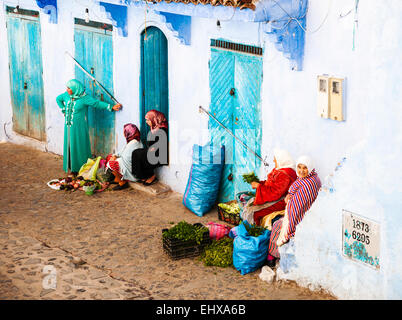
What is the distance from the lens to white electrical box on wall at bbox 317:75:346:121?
26.8 ft

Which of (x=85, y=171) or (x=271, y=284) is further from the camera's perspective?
(x=85, y=171)

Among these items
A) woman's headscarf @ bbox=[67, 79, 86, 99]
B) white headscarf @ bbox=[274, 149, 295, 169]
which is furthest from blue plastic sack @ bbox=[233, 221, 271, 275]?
woman's headscarf @ bbox=[67, 79, 86, 99]

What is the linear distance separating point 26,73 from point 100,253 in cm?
635

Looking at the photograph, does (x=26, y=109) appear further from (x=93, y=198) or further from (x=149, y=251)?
(x=149, y=251)

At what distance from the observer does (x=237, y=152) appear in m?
10.2

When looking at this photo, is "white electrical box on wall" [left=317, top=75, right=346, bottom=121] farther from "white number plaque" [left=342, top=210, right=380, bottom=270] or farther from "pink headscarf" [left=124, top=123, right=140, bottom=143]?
"pink headscarf" [left=124, top=123, right=140, bottom=143]

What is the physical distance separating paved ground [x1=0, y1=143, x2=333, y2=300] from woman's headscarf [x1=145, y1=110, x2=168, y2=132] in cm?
107

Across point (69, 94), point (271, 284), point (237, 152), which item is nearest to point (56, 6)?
point (69, 94)

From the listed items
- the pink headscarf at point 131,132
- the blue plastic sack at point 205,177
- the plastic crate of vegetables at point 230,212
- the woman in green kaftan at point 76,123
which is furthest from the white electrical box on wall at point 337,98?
the woman in green kaftan at point 76,123

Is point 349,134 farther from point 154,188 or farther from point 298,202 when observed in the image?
point 154,188

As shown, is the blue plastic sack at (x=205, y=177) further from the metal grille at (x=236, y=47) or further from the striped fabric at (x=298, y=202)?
the striped fabric at (x=298, y=202)

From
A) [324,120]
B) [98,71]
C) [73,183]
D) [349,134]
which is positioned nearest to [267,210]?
[324,120]

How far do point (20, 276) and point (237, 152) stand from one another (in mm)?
3430

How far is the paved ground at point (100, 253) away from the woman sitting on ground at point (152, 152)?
34cm
